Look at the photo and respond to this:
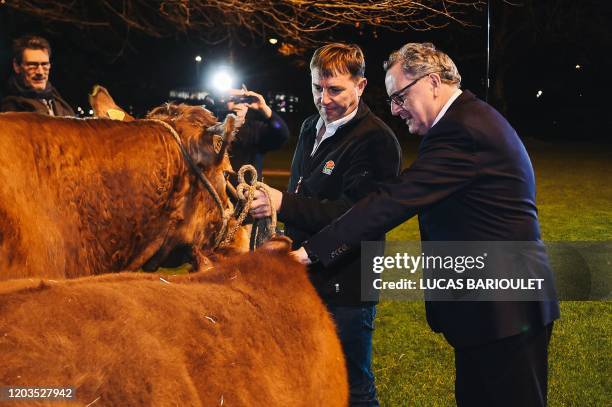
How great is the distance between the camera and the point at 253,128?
5117 mm

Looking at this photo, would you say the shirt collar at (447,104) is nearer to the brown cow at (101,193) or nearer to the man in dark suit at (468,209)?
the man in dark suit at (468,209)

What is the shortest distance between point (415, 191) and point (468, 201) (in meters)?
0.23

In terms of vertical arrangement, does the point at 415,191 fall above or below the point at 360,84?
below

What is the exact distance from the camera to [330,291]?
358cm

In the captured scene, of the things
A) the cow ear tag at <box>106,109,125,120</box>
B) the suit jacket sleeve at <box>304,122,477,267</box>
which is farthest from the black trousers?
the cow ear tag at <box>106,109,125,120</box>

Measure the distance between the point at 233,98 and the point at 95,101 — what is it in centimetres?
78

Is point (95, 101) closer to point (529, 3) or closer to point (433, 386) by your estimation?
point (433, 386)

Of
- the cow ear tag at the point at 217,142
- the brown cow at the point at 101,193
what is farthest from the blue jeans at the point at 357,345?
the cow ear tag at the point at 217,142

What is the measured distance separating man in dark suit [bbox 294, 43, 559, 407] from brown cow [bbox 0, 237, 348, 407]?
30.9 inches

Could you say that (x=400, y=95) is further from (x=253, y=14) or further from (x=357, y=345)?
(x=253, y=14)

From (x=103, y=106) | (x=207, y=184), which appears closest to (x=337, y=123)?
(x=207, y=184)

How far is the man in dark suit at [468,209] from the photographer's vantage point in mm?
2730

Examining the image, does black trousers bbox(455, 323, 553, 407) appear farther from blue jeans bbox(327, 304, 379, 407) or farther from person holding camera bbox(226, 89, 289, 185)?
person holding camera bbox(226, 89, 289, 185)

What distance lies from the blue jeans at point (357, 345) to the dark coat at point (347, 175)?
8 centimetres
